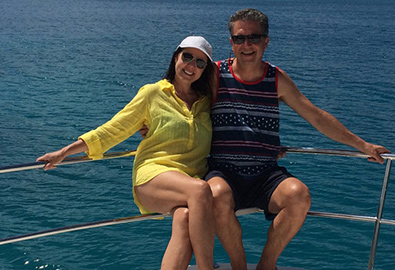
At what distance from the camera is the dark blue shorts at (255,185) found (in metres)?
3.06

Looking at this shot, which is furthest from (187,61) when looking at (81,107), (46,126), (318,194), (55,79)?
(55,79)

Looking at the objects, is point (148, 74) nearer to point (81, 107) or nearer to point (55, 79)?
point (55, 79)

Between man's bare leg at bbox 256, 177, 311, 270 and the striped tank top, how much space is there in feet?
0.83

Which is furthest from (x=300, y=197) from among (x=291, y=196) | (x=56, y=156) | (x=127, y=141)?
(x=127, y=141)

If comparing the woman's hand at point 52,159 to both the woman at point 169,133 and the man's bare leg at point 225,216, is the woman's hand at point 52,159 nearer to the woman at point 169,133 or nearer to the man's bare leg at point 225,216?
the woman at point 169,133

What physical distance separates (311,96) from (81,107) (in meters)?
5.66

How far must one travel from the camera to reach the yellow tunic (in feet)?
10.0

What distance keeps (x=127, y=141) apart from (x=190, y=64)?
24.7 feet

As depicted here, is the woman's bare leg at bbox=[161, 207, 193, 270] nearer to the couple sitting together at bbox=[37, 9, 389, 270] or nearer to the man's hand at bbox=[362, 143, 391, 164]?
the couple sitting together at bbox=[37, 9, 389, 270]

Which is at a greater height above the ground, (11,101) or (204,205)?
(204,205)

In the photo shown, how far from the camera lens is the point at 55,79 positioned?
1628cm

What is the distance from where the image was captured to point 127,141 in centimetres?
1056

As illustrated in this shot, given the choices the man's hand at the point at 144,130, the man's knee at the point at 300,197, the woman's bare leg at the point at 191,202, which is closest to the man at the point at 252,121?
the man's knee at the point at 300,197

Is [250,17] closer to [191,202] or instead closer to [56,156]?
[191,202]
